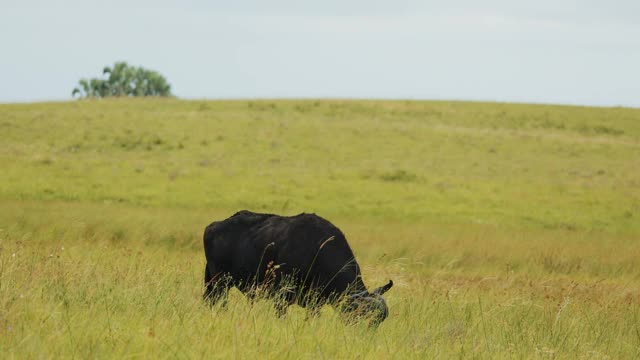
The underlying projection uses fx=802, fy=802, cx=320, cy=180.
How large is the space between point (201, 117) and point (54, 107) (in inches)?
487

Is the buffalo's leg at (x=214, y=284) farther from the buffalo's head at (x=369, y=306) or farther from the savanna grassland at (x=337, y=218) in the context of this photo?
the buffalo's head at (x=369, y=306)

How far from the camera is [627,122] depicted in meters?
59.1

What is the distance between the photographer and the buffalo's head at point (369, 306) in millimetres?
7461

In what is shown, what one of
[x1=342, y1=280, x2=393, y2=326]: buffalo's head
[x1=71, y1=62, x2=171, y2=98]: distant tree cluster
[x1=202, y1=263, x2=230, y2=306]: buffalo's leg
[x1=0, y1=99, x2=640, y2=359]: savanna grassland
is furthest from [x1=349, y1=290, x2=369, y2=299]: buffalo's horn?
[x1=71, y1=62, x2=171, y2=98]: distant tree cluster

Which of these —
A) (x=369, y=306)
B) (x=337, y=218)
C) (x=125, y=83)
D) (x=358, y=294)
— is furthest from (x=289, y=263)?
(x=125, y=83)

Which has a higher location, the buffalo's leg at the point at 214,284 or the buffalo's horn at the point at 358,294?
the buffalo's horn at the point at 358,294

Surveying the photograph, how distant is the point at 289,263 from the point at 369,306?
1.49m

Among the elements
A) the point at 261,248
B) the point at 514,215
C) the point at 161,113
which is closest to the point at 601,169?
the point at 514,215

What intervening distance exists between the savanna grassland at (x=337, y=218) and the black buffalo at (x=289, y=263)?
12.7 inches

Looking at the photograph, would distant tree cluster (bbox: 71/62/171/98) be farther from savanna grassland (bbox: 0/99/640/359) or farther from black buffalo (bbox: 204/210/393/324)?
black buffalo (bbox: 204/210/393/324)

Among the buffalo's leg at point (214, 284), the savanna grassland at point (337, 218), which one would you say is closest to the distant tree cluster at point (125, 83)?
the savanna grassland at point (337, 218)

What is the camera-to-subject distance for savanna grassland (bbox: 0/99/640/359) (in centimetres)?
630

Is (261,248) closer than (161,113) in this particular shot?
Yes

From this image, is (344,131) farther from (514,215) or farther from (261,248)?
(261,248)
